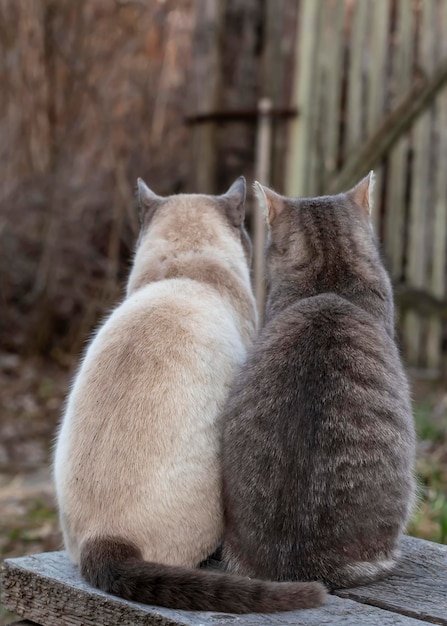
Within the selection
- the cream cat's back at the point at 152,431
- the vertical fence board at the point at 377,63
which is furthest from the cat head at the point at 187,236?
the vertical fence board at the point at 377,63

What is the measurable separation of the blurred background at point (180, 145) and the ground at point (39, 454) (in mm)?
15

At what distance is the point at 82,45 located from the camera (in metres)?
7.08

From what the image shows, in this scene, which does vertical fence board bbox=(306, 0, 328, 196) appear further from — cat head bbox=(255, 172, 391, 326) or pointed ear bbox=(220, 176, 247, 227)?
cat head bbox=(255, 172, 391, 326)

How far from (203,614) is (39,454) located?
13.4ft

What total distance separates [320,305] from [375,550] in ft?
1.88

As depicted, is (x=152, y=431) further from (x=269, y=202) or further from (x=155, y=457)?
(x=269, y=202)

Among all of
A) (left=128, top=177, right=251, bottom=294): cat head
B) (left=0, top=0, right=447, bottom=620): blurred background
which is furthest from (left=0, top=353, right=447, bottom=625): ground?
(left=128, top=177, right=251, bottom=294): cat head

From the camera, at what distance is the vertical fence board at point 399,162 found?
5910mm

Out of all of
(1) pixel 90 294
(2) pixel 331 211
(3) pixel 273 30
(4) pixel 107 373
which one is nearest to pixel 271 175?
(3) pixel 273 30

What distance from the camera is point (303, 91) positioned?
19.1ft

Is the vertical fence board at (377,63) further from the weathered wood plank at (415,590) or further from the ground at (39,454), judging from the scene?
the weathered wood plank at (415,590)

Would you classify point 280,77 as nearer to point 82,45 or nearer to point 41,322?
point 82,45

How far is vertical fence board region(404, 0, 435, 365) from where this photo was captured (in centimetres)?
590

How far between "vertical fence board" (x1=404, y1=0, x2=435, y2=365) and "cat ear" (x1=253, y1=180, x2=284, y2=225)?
3.54 meters
